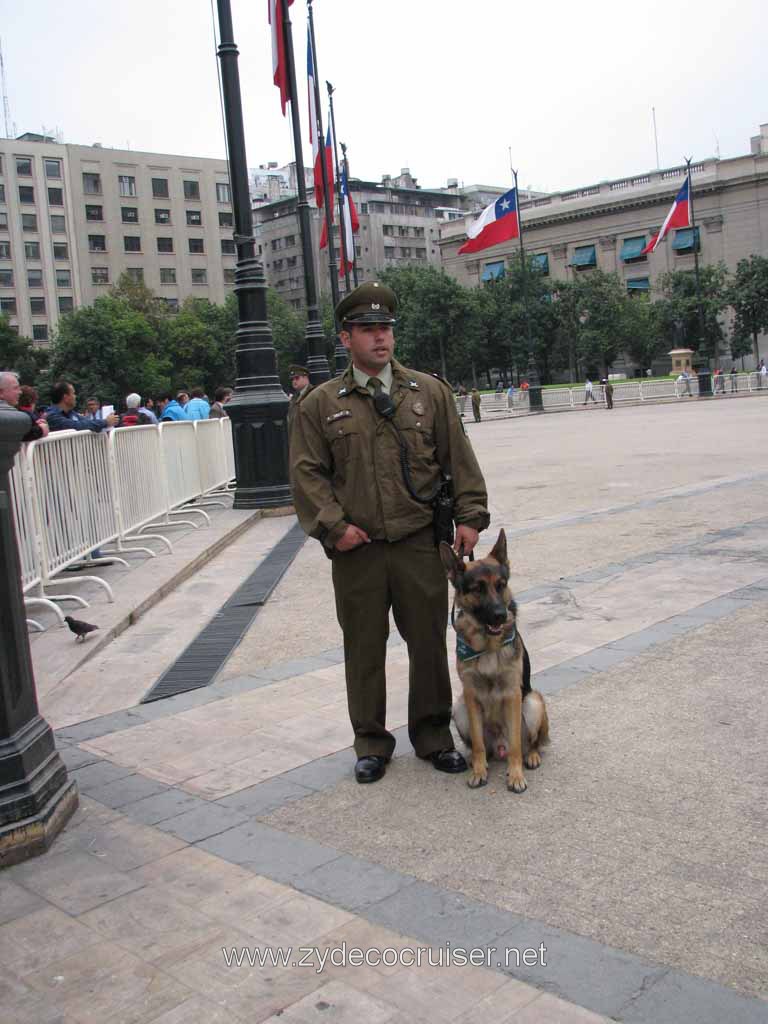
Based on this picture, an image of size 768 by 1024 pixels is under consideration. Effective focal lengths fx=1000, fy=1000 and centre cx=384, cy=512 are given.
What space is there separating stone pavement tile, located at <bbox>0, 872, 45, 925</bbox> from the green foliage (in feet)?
235

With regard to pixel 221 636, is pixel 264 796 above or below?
below

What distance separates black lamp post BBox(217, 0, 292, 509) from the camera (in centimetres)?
1301

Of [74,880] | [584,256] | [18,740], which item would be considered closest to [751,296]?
[584,256]

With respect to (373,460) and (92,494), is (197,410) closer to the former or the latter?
(92,494)

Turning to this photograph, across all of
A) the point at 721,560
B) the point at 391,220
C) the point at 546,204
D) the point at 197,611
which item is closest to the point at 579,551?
the point at 721,560

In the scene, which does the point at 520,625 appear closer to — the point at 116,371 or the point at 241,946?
the point at 241,946

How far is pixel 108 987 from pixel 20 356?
2969 inches

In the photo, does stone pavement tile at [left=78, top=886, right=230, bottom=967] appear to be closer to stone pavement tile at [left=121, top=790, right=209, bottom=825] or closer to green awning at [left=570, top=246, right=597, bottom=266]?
stone pavement tile at [left=121, top=790, right=209, bottom=825]

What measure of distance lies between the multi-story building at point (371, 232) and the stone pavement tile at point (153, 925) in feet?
371

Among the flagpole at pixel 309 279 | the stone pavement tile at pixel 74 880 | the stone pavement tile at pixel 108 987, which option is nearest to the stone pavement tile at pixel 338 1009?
the stone pavement tile at pixel 108 987

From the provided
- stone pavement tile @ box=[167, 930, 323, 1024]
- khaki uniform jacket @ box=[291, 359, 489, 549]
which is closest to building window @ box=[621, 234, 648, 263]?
khaki uniform jacket @ box=[291, 359, 489, 549]

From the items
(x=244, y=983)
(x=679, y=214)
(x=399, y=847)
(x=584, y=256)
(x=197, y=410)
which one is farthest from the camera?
(x=584, y=256)

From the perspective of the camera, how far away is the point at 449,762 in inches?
165

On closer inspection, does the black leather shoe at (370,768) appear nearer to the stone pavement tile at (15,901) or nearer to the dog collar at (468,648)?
the dog collar at (468,648)
